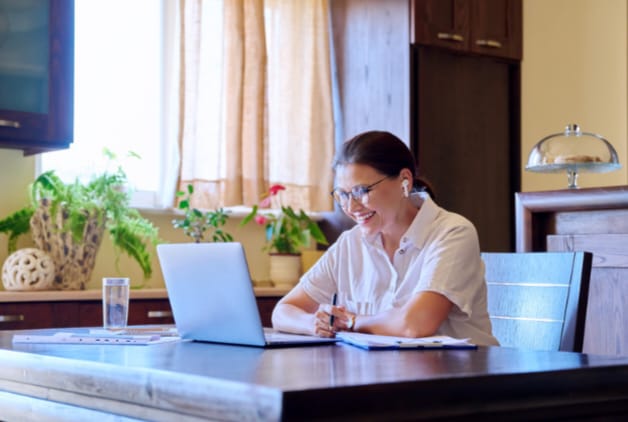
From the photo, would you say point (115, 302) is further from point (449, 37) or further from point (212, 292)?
point (449, 37)

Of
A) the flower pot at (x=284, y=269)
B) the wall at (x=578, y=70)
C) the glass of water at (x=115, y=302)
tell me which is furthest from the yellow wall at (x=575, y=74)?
the glass of water at (x=115, y=302)

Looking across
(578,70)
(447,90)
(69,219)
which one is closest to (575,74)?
(578,70)

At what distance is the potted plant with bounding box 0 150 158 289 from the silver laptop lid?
1563 mm

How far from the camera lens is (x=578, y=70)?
5.24 metres

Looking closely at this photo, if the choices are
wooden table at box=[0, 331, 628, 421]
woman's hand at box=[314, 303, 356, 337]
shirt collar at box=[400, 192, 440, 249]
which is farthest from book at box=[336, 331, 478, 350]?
shirt collar at box=[400, 192, 440, 249]

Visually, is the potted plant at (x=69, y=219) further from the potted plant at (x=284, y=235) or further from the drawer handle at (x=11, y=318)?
the potted plant at (x=284, y=235)

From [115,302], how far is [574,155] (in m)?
1.86

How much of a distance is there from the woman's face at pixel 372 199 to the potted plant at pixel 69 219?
137 cm

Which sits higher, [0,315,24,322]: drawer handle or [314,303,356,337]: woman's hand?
[314,303,356,337]: woman's hand

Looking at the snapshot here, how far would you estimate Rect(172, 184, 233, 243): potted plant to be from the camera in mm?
3805

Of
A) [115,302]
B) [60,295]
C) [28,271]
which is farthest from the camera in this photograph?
[28,271]

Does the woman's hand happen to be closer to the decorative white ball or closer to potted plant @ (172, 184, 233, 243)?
the decorative white ball

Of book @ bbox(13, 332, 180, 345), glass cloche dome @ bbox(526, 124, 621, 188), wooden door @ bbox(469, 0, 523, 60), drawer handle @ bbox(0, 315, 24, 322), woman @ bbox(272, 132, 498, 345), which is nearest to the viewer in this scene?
book @ bbox(13, 332, 180, 345)

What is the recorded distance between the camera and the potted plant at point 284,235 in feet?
13.2
